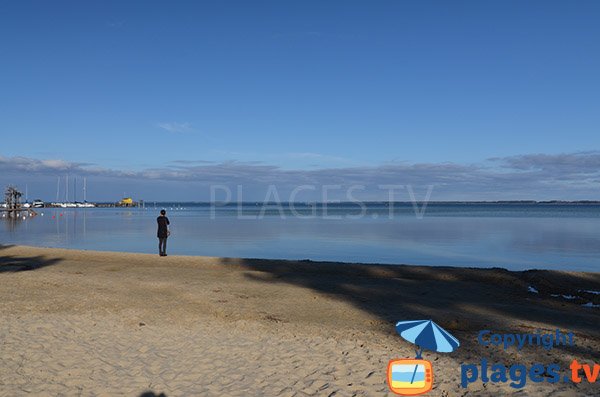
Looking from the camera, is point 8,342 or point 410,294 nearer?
point 8,342

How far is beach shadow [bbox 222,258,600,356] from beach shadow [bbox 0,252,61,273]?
7974mm

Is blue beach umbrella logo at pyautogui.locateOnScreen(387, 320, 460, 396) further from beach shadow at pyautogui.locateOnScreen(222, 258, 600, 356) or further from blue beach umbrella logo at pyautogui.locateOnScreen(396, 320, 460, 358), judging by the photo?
beach shadow at pyautogui.locateOnScreen(222, 258, 600, 356)

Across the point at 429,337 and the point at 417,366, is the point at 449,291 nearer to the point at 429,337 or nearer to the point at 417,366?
the point at 429,337

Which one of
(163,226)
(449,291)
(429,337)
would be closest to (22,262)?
(163,226)

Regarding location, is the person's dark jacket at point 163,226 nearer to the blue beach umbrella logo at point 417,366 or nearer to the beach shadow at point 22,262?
Result: the beach shadow at point 22,262

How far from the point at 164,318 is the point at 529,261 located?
849 inches

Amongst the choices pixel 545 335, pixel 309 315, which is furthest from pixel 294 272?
pixel 545 335

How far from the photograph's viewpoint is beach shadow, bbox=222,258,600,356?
11727mm

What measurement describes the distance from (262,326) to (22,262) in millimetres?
15793

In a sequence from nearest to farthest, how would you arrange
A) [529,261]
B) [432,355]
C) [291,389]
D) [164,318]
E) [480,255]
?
1. [291,389]
2. [432,355]
3. [164,318]
4. [529,261]
5. [480,255]

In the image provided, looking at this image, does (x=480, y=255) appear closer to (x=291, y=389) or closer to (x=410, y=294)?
(x=410, y=294)

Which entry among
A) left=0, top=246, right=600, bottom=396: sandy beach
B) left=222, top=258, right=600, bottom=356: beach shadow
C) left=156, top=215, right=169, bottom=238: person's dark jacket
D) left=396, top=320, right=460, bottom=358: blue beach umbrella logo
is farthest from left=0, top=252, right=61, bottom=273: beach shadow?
left=396, top=320, right=460, bottom=358: blue beach umbrella logo

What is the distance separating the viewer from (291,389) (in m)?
7.21

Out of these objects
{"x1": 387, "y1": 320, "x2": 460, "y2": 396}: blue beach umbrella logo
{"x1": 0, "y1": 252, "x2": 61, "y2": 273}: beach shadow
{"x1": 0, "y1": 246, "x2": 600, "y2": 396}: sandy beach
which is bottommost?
{"x1": 0, "y1": 252, "x2": 61, "y2": 273}: beach shadow
